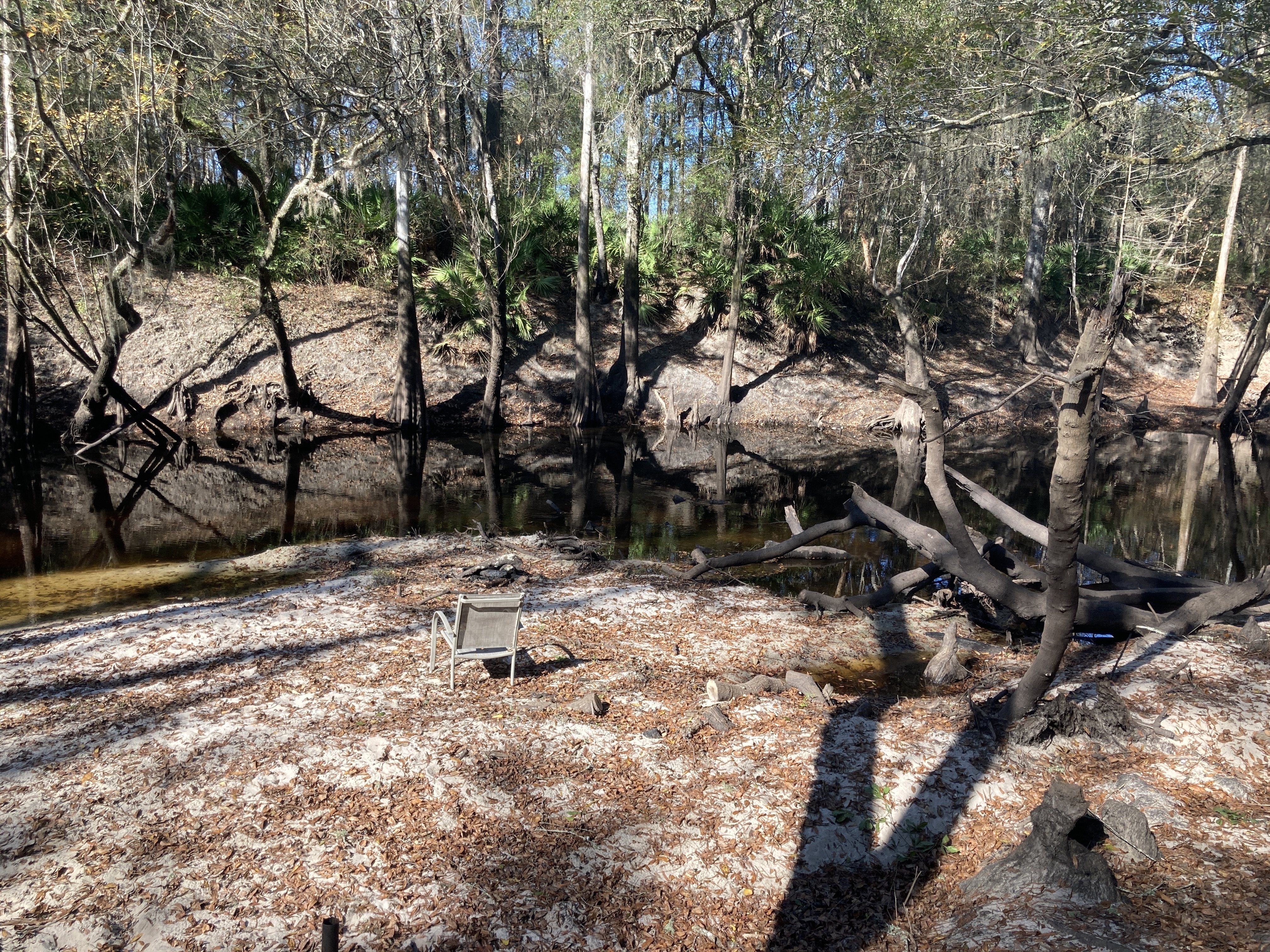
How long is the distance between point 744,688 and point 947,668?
1.96 metres

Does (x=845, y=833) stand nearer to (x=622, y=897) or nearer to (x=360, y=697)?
(x=622, y=897)

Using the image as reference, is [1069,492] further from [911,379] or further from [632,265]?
[911,379]

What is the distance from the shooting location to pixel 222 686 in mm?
5613

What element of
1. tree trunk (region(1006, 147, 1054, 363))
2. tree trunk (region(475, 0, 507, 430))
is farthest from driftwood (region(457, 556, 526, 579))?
tree trunk (region(1006, 147, 1054, 363))

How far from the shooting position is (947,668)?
6.63 metres

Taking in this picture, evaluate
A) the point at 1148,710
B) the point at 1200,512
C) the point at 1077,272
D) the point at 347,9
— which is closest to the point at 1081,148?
the point at 1077,272

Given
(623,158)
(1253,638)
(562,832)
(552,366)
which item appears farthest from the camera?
(552,366)

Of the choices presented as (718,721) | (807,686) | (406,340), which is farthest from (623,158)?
(718,721)

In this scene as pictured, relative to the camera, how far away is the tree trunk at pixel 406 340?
1948 cm

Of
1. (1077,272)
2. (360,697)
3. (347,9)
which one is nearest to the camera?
(360,697)

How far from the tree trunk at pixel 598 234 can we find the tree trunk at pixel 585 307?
834mm

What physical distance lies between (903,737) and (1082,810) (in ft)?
4.65

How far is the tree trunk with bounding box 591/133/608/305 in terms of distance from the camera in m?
23.0

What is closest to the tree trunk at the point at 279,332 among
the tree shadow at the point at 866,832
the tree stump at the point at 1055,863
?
the tree shadow at the point at 866,832
